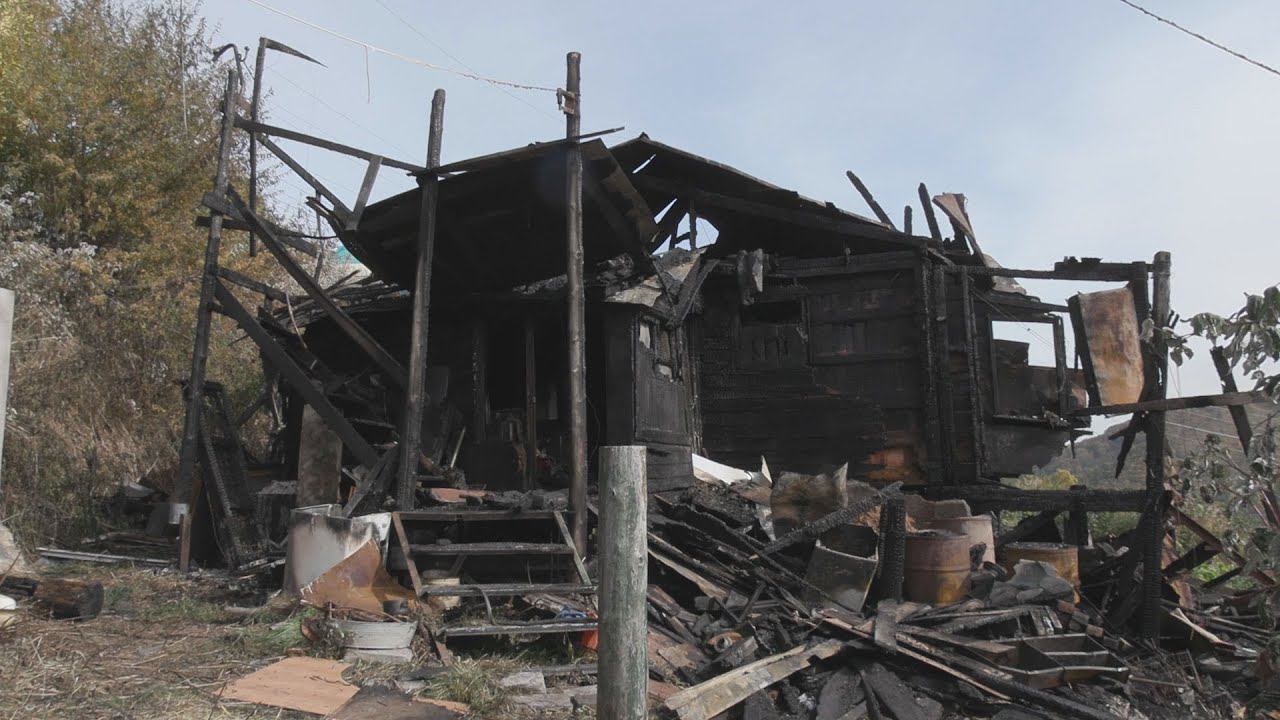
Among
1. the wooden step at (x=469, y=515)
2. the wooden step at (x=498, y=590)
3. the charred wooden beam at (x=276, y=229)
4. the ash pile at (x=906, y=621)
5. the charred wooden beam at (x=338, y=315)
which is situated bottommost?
the ash pile at (x=906, y=621)

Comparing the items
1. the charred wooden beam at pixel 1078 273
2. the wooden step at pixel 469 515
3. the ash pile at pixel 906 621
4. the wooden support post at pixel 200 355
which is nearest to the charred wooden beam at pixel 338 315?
the wooden support post at pixel 200 355

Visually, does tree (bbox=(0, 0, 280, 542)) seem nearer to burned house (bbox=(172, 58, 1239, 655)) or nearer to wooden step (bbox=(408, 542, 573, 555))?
burned house (bbox=(172, 58, 1239, 655))

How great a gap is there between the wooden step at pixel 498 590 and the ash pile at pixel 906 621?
0.71m

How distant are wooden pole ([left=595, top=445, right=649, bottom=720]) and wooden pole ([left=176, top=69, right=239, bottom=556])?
619 centimetres

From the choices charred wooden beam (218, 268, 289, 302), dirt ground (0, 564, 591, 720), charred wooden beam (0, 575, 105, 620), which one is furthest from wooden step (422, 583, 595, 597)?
charred wooden beam (218, 268, 289, 302)

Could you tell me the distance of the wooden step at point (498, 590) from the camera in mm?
5945

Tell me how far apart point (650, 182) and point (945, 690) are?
28.0 ft

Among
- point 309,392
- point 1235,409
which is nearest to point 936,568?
point 1235,409

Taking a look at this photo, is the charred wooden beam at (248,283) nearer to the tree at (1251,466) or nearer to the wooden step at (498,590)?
the wooden step at (498,590)

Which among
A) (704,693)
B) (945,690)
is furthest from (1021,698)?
(704,693)

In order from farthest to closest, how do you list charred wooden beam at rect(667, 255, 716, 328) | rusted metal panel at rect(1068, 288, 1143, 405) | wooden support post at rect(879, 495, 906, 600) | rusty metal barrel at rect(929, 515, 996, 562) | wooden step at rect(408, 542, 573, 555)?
charred wooden beam at rect(667, 255, 716, 328) → rusted metal panel at rect(1068, 288, 1143, 405) → rusty metal barrel at rect(929, 515, 996, 562) → wooden support post at rect(879, 495, 906, 600) → wooden step at rect(408, 542, 573, 555)

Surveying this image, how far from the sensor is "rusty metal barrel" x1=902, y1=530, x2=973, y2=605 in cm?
724

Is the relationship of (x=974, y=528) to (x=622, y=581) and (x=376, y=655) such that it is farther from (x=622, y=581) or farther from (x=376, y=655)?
(x=376, y=655)

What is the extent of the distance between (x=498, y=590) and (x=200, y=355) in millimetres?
4813
